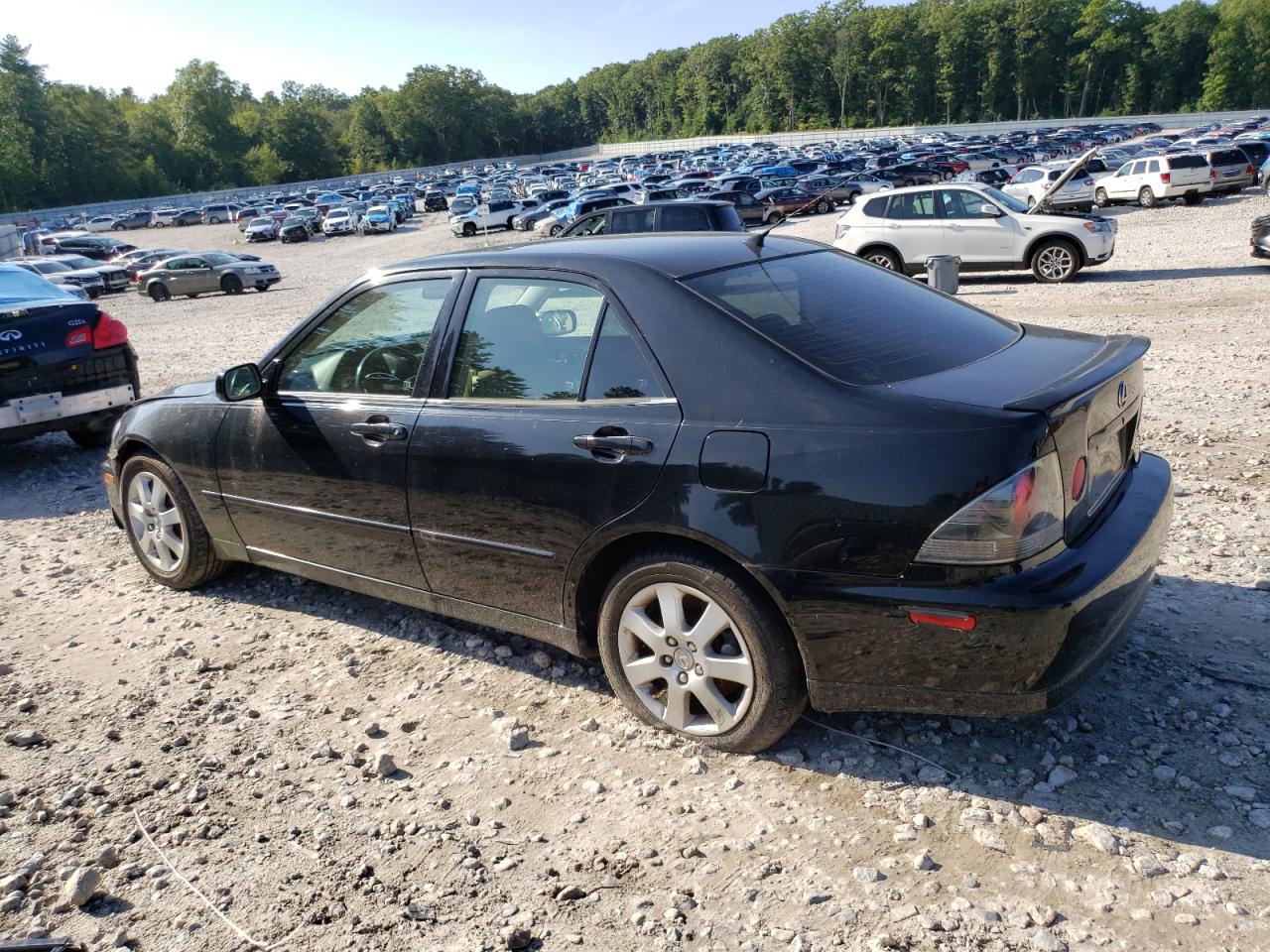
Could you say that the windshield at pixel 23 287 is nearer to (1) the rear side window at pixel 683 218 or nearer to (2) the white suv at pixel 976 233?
(1) the rear side window at pixel 683 218

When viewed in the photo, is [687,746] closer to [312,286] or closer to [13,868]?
[13,868]

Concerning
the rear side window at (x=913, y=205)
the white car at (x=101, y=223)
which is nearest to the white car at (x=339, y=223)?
the white car at (x=101, y=223)

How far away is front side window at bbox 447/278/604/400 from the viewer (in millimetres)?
3430

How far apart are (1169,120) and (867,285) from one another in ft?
317

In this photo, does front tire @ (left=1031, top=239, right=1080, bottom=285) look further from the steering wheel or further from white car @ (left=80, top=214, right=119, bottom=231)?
white car @ (left=80, top=214, right=119, bottom=231)

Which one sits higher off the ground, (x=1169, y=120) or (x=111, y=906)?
(x=1169, y=120)

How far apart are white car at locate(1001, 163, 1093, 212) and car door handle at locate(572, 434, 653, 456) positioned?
29944mm

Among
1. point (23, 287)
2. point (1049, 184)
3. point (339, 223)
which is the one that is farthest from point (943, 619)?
point (339, 223)

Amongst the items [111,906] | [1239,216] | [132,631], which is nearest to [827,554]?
[111,906]

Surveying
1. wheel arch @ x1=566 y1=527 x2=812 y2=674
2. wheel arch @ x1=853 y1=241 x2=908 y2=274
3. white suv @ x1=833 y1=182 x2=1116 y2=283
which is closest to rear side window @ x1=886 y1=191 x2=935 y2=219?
white suv @ x1=833 y1=182 x2=1116 y2=283

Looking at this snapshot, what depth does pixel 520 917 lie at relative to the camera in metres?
2.60

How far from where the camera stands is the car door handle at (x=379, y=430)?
149 inches

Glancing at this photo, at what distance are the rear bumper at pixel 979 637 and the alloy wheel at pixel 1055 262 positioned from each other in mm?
14061

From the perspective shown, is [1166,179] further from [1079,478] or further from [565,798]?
[565,798]
